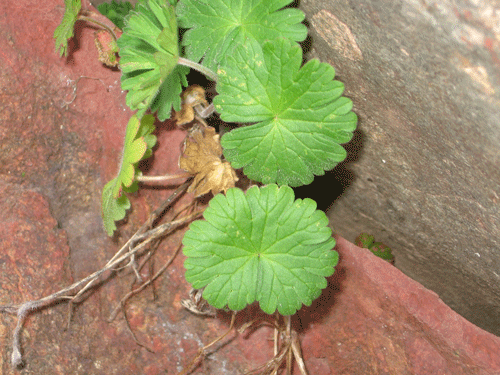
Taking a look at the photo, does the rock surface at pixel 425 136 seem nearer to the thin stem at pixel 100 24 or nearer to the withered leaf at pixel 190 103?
the withered leaf at pixel 190 103

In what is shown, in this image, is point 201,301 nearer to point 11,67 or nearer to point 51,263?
point 51,263

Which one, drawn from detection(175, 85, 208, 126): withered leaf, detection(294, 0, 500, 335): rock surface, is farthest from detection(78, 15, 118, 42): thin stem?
detection(294, 0, 500, 335): rock surface

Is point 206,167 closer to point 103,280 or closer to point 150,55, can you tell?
point 150,55

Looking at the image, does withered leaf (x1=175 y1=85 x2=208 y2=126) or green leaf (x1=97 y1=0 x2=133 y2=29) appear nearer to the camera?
withered leaf (x1=175 y1=85 x2=208 y2=126)

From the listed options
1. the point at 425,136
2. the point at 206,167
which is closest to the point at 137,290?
the point at 206,167

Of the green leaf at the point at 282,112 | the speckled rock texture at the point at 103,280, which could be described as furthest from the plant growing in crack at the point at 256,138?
the speckled rock texture at the point at 103,280

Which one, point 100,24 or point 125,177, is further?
point 100,24

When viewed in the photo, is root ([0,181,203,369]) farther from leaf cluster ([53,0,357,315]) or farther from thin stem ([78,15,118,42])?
thin stem ([78,15,118,42])
